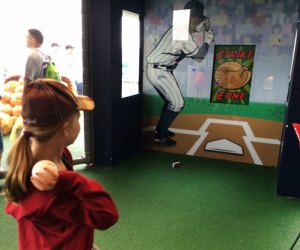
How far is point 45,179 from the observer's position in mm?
725

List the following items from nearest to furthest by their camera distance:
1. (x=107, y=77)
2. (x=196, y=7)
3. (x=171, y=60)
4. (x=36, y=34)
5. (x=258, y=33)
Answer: (x=36, y=34), (x=107, y=77), (x=258, y=33), (x=196, y=7), (x=171, y=60)

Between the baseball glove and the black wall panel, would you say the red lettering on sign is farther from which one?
the black wall panel

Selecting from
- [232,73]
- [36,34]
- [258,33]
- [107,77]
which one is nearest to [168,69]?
[232,73]

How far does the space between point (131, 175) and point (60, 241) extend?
2.46 metres

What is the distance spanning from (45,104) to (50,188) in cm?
21

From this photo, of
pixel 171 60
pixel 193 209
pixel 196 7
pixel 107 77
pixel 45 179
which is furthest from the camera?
pixel 171 60

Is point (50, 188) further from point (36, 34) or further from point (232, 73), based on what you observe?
point (232, 73)

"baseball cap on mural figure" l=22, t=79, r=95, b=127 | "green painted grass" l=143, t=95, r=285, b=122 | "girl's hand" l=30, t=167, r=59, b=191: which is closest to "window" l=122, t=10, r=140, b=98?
"green painted grass" l=143, t=95, r=285, b=122

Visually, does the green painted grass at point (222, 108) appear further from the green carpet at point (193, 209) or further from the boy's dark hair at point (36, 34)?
the boy's dark hair at point (36, 34)

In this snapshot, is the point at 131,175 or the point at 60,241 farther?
the point at 131,175

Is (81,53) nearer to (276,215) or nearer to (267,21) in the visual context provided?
(267,21)

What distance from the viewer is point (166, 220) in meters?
2.43

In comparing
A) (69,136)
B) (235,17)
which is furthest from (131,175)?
(69,136)

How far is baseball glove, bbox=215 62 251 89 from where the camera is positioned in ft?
11.9
